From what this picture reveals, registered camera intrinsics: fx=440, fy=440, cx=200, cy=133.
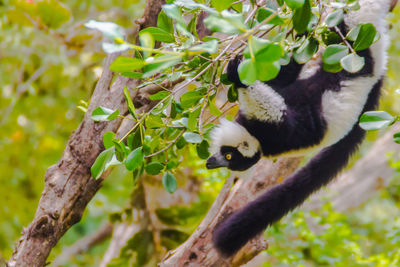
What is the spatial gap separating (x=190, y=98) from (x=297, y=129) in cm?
63

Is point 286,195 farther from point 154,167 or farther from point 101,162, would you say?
point 101,162

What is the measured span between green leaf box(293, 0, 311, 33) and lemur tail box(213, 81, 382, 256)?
0.89m

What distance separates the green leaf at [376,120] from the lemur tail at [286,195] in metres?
0.72

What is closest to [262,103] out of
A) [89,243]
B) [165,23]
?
[165,23]

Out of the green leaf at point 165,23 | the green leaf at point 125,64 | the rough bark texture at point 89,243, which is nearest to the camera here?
the green leaf at point 125,64

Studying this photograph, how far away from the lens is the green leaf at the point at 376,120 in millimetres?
1128

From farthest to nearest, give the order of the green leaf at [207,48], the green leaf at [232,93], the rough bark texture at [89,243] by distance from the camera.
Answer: the rough bark texture at [89,243] < the green leaf at [232,93] < the green leaf at [207,48]

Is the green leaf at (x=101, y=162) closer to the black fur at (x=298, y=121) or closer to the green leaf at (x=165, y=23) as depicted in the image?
the green leaf at (x=165, y=23)

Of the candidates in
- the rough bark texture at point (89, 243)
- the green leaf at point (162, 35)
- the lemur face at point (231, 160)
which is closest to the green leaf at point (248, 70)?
the green leaf at point (162, 35)

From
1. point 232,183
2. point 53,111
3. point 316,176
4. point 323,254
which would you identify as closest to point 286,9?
point 316,176

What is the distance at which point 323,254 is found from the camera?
2.34 m

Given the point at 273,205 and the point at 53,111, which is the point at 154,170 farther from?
the point at 53,111

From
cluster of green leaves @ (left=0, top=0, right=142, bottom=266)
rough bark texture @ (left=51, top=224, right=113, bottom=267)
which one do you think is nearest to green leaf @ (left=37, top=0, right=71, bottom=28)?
cluster of green leaves @ (left=0, top=0, right=142, bottom=266)

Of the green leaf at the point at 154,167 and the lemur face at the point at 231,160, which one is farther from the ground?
the green leaf at the point at 154,167
